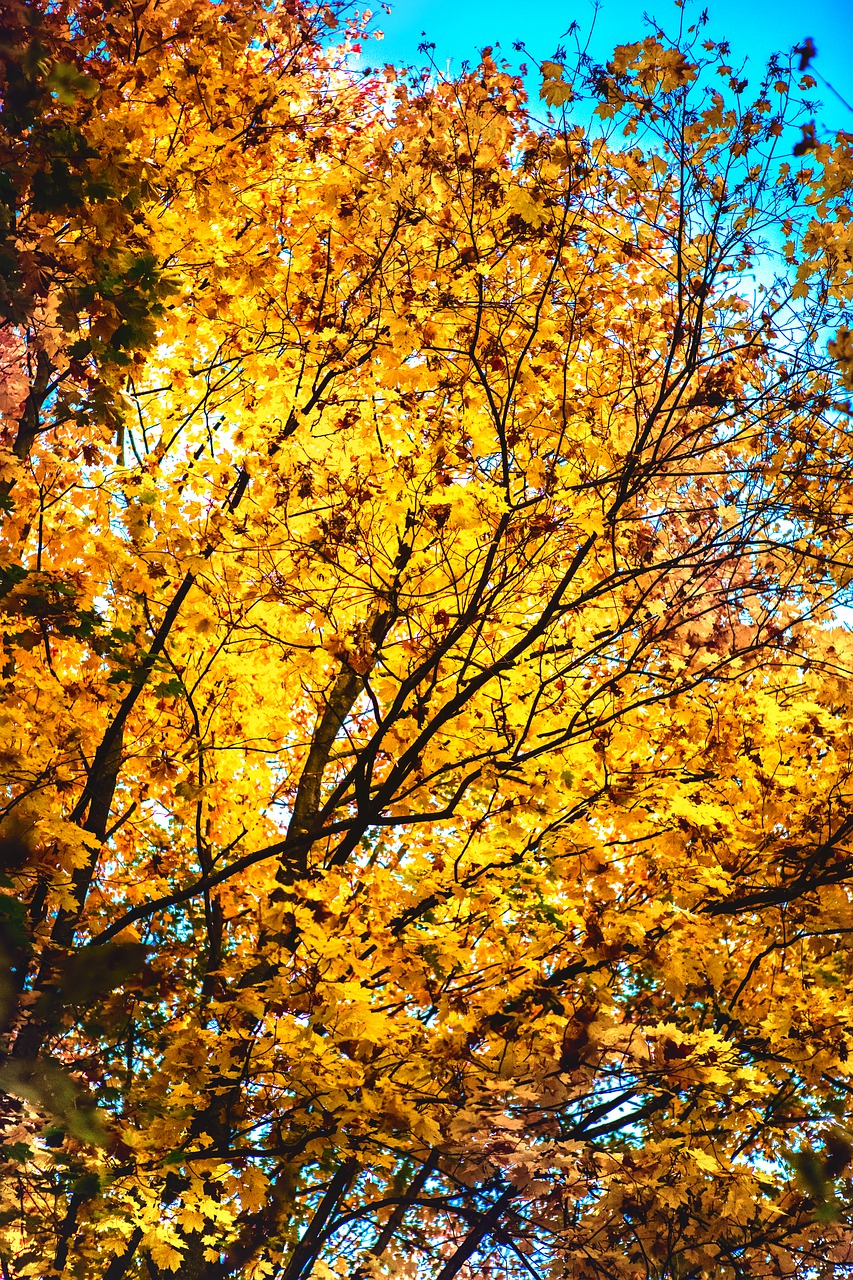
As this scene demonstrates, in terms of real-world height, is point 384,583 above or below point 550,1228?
above

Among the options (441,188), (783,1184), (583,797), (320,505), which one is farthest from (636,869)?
(441,188)

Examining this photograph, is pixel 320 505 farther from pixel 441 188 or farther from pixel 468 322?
pixel 441 188

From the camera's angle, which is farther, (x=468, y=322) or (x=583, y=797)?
(x=583, y=797)

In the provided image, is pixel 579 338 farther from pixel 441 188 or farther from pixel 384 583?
pixel 384 583

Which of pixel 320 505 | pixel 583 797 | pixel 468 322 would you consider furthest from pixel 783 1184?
pixel 468 322

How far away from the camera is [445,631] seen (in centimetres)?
577

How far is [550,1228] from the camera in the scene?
5797mm

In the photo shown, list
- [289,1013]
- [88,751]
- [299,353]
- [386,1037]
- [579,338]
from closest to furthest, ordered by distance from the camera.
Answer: [386,1037]
[579,338]
[289,1013]
[299,353]
[88,751]

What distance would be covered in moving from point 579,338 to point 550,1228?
545 cm

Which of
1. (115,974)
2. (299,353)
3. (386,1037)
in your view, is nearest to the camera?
(115,974)

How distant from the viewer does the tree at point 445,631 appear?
5156mm

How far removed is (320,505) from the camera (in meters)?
5.46

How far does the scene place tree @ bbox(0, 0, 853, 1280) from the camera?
5.16 metres

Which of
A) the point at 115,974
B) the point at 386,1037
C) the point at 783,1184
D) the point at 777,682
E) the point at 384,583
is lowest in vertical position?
the point at 115,974
